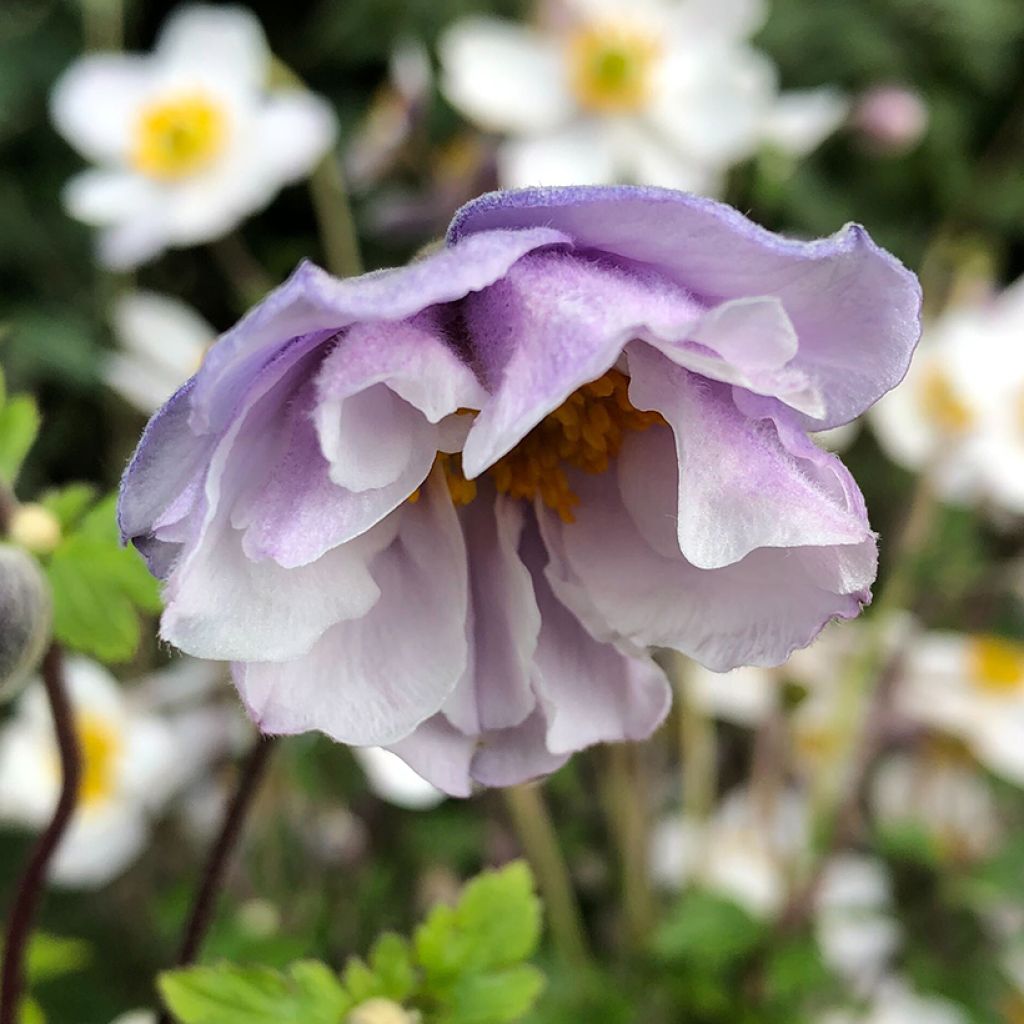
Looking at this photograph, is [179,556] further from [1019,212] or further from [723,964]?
[1019,212]

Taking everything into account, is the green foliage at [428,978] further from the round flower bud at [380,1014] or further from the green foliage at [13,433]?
the green foliage at [13,433]

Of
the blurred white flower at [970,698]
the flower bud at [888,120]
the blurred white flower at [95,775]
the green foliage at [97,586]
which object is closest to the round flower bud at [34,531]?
the green foliage at [97,586]

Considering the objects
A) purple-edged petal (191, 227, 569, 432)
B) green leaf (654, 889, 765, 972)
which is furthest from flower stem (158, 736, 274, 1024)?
green leaf (654, 889, 765, 972)

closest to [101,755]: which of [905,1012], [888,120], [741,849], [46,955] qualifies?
[46,955]

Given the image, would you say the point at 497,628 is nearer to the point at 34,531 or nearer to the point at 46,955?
the point at 34,531

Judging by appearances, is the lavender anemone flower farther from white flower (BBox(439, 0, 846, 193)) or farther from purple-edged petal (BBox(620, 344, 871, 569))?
white flower (BBox(439, 0, 846, 193))
